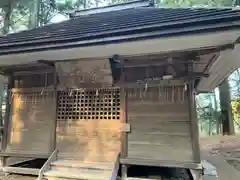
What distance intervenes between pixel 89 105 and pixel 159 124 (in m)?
1.43

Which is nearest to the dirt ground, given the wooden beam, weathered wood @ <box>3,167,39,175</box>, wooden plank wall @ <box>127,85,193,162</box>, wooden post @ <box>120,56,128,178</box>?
wooden plank wall @ <box>127,85,193,162</box>

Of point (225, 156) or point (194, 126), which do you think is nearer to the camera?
point (194, 126)

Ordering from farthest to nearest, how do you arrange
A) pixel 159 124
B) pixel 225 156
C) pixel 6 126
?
pixel 225 156 < pixel 6 126 < pixel 159 124

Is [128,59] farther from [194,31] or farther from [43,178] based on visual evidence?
[43,178]

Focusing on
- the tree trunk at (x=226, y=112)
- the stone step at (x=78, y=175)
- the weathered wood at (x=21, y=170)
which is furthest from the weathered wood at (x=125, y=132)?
the tree trunk at (x=226, y=112)

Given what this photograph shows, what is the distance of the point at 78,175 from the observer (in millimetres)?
3566

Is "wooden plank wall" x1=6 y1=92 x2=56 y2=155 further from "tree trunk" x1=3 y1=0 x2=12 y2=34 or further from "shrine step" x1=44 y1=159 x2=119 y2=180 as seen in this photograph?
"tree trunk" x1=3 y1=0 x2=12 y2=34

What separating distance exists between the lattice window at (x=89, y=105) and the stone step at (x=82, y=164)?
2.72 feet

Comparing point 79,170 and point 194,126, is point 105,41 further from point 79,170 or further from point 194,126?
point 79,170

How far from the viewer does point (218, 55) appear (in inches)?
141

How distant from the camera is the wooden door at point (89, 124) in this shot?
3916 mm

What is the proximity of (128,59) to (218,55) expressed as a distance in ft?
5.14

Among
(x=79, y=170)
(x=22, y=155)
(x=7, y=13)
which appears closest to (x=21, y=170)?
(x=22, y=155)

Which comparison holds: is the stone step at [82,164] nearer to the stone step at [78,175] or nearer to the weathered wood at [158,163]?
the stone step at [78,175]
